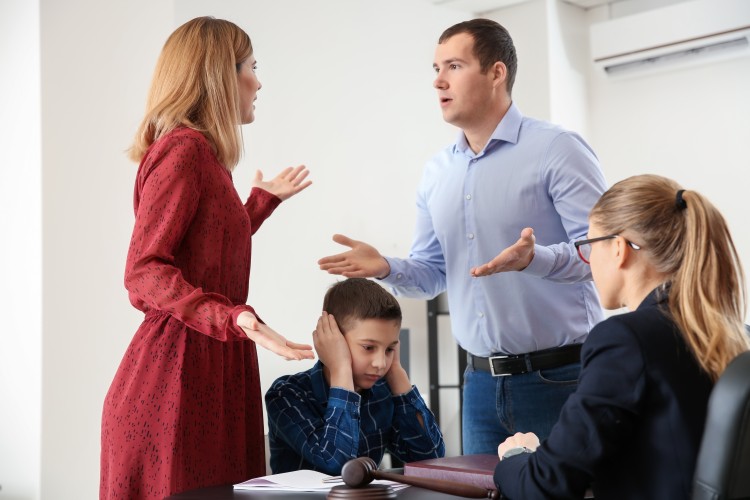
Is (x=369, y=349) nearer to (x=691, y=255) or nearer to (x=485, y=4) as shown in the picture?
(x=691, y=255)

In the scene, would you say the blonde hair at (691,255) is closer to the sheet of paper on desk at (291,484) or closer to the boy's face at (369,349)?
the sheet of paper on desk at (291,484)

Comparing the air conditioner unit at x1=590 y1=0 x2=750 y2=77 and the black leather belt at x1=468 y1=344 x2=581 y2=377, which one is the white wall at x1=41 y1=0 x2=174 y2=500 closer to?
the black leather belt at x1=468 y1=344 x2=581 y2=377

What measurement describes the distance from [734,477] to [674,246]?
443mm

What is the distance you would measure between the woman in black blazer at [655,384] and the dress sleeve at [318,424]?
0.66 metres

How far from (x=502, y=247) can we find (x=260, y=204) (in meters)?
0.67

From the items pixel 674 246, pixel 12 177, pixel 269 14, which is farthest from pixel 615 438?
pixel 269 14

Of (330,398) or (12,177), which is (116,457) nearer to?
(330,398)

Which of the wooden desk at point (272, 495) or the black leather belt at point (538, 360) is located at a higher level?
the black leather belt at point (538, 360)

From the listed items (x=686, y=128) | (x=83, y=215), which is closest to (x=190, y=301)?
(x=83, y=215)

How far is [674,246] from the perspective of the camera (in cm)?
151

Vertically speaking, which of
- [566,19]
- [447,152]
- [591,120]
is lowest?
[447,152]

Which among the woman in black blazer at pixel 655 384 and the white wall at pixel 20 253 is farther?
the white wall at pixel 20 253

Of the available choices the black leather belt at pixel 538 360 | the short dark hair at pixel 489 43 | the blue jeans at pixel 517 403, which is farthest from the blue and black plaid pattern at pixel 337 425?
the short dark hair at pixel 489 43

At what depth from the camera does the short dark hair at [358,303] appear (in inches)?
92.0
